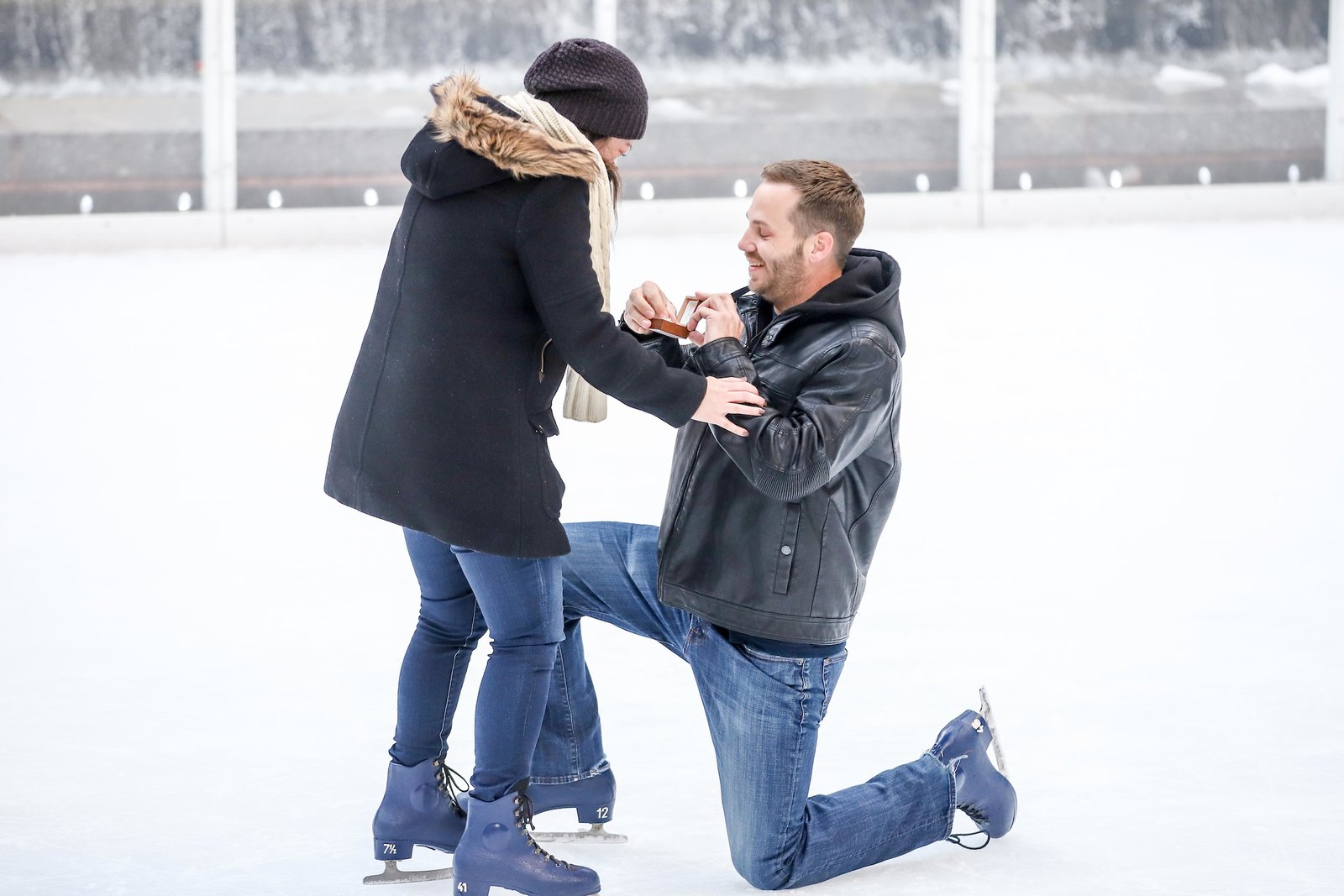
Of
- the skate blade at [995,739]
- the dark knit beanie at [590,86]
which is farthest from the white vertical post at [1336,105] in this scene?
the dark knit beanie at [590,86]

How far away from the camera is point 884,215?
12.3 m

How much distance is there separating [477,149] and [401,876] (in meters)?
1.19

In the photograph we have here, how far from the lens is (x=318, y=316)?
8.44 metres

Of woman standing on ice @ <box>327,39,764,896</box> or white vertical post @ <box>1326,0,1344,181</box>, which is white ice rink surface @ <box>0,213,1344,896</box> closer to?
woman standing on ice @ <box>327,39,764,896</box>

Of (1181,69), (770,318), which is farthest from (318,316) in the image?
(1181,69)

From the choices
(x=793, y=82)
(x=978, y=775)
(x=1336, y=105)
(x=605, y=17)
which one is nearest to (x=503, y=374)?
(x=978, y=775)

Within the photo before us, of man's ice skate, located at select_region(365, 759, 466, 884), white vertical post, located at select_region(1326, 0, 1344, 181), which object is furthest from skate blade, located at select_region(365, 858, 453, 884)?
white vertical post, located at select_region(1326, 0, 1344, 181)

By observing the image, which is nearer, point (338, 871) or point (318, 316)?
point (338, 871)

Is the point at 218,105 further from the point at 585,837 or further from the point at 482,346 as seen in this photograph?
the point at 482,346

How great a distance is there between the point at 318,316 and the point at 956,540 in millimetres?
4839

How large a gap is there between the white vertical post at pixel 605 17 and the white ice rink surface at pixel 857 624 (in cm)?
581

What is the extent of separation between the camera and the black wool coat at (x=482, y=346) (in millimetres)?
2195

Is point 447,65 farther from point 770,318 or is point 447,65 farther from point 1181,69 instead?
point 770,318

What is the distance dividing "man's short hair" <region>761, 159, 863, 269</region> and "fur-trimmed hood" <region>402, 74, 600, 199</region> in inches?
19.2
